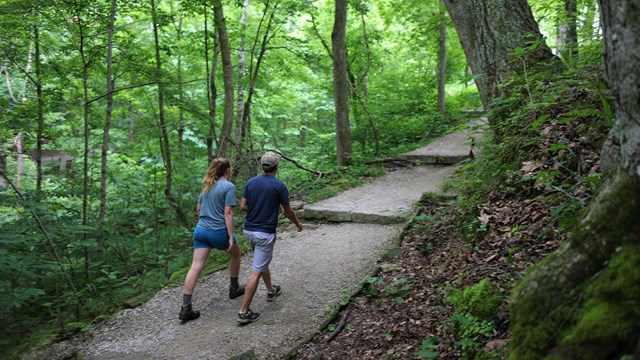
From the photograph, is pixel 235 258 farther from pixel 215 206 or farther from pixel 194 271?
pixel 215 206

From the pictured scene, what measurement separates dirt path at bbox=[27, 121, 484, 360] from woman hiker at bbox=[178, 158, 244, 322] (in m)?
0.46

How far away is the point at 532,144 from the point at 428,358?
2.61 m

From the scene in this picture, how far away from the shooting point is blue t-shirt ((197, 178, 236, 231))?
5066 mm

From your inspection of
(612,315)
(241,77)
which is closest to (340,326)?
(612,315)

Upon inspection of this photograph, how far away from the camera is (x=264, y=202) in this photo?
4.75 metres

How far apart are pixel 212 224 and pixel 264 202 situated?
858 mm

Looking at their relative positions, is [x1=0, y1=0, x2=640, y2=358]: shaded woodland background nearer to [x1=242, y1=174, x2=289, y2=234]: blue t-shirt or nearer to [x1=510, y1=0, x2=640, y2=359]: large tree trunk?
[x1=510, y1=0, x2=640, y2=359]: large tree trunk

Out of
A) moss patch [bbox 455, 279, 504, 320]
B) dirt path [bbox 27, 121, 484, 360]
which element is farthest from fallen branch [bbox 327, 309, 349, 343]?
moss patch [bbox 455, 279, 504, 320]

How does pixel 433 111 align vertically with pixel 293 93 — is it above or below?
below

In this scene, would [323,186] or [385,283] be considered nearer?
[385,283]

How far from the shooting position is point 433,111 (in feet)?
50.4

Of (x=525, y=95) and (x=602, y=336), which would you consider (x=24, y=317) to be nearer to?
(x=602, y=336)

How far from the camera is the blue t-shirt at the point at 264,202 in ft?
15.6

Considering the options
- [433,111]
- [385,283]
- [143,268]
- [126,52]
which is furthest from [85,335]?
[433,111]
